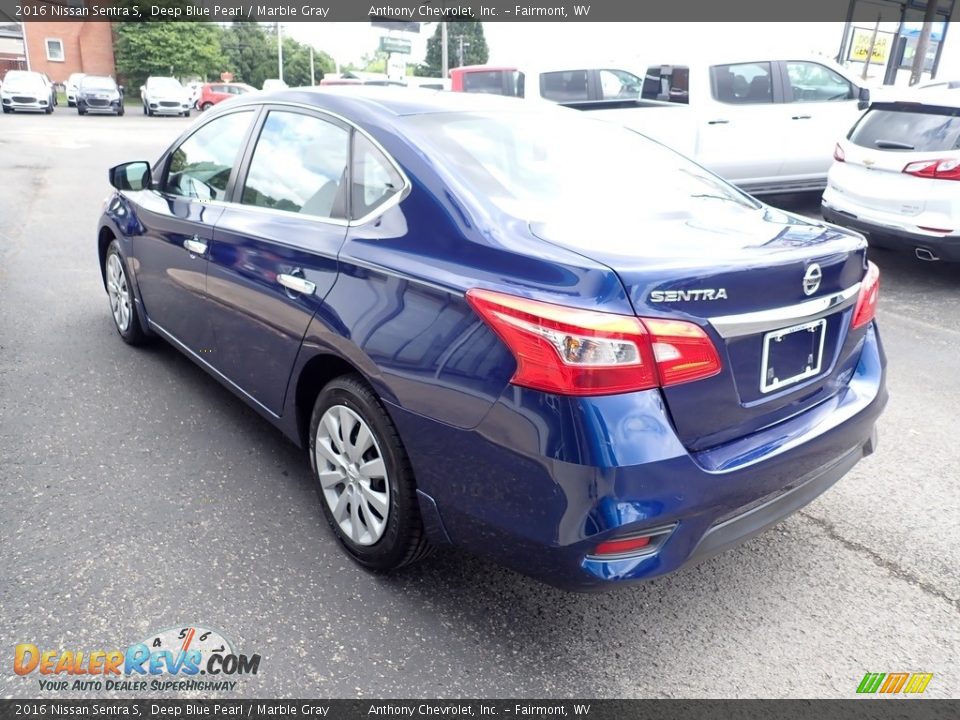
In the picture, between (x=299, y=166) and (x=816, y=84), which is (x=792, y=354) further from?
(x=816, y=84)

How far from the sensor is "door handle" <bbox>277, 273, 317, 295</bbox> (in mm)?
2764

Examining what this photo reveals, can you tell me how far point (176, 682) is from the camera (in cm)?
228

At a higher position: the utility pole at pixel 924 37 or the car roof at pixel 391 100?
the utility pole at pixel 924 37

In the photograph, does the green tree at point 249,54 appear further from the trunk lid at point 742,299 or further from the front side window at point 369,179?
the trunk lid at point 742,299

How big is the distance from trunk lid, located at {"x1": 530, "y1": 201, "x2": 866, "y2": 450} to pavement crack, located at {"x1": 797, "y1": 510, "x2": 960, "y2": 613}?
76 centimetres

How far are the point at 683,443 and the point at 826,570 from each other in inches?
45.8

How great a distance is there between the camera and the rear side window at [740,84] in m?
9.35

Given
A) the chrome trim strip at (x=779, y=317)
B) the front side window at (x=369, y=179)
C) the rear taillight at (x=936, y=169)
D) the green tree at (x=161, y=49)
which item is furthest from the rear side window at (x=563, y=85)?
the green tree at (x=161, y=49)

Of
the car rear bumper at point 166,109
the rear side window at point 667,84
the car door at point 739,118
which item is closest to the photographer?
the car door at point 739,118

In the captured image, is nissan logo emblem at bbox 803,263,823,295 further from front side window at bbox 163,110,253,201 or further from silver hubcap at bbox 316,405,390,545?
front side window at bbox 163,110,253,201

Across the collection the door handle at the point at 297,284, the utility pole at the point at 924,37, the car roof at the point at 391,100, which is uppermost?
the utility pole at the point at 924,37

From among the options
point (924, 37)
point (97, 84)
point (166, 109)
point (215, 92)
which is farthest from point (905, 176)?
point (215, 92)

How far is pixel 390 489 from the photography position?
2514 millimetres

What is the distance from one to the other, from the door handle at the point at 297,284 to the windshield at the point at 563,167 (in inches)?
25.3
